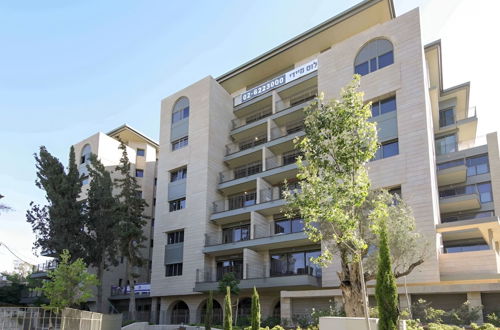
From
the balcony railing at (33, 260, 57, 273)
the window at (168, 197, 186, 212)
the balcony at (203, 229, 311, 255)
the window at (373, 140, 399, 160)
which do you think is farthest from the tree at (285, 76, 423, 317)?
the balcony railing at (33, 260, 57, 273)

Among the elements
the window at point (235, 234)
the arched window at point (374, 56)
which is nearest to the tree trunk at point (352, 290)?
the arched window at point (374, 56)

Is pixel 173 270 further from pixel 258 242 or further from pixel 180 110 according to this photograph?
pixel 180 110

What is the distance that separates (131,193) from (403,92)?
83.2 ft

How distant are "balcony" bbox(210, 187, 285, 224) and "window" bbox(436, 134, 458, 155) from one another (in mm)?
15425

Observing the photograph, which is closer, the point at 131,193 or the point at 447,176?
the point at 447,176

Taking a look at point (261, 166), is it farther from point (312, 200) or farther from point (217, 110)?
point (312, 200)

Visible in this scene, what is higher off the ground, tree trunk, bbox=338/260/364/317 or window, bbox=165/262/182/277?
window, bbox=165/262/182/277

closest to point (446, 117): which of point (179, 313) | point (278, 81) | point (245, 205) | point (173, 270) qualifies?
point (278, 81)

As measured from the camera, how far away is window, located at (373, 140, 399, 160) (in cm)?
2823

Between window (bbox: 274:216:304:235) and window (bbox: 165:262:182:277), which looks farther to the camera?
window (bbox: 165:262:182:277)

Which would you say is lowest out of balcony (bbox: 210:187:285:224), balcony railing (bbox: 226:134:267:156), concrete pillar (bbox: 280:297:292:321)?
concrete pillar (bbox: 280:297:292:321)

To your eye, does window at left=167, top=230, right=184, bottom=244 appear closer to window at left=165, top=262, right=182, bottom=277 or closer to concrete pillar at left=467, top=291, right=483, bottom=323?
window at left=165, top=262, right=182, bottom=277

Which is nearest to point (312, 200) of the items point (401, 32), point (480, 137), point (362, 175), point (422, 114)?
point (362, 175)

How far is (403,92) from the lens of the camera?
28688mm
